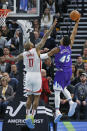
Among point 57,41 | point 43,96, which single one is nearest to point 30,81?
point 43,96

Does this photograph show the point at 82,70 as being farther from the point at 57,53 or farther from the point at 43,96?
the point at 57,53

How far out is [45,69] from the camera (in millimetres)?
21062

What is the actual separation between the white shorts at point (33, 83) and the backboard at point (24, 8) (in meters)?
2.24

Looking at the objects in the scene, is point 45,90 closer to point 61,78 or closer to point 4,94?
point 4,94

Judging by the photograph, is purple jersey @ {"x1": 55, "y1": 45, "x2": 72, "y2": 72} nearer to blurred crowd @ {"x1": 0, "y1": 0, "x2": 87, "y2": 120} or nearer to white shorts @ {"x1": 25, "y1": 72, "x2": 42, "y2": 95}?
white shorts @ {"x1": 25, "y1": 72, "x2": 42, "y2": 95}

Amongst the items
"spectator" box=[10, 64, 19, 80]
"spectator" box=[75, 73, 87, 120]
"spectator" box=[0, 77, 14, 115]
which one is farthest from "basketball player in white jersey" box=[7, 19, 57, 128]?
"spectator" box=[10, 64, 19, 80]

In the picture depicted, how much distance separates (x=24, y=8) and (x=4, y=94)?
319 cm

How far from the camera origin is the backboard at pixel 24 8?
1794 centimetres

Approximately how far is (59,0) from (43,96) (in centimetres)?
571

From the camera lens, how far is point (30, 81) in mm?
16234

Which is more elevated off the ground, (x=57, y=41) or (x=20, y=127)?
(x=57, y=41)

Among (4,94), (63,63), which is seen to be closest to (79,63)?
(4,94)

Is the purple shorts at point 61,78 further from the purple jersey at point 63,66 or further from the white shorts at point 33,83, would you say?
the white shorts at point 33,83


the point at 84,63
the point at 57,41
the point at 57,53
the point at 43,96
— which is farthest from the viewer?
the point at 57,41
